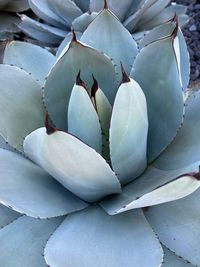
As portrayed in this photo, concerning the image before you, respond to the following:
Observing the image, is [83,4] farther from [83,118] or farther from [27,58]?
[83,118]

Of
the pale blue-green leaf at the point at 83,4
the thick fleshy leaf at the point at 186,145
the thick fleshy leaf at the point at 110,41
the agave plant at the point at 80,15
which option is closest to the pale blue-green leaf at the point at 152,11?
the agave plant at the point at 80,15

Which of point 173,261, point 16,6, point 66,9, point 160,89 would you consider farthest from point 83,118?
point 16,6

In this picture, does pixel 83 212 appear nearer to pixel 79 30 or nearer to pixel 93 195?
pixel 93 195

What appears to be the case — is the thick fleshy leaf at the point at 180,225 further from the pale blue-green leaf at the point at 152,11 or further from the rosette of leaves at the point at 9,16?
the rosette of leaves at the point at 9,16

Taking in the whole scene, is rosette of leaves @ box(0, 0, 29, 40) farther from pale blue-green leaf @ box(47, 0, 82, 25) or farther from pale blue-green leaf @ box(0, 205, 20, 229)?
pale blue-green leaf @ box(0, 205, 20, 229)

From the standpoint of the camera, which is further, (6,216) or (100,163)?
(6,216)

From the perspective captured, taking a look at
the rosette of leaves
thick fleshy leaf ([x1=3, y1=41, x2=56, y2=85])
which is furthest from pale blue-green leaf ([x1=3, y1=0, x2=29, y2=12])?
thick fleshy leaf ([x1=3, y1=41, x2=56, y2=85])

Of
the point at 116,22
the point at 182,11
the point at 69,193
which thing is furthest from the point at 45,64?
the point at 182,11
